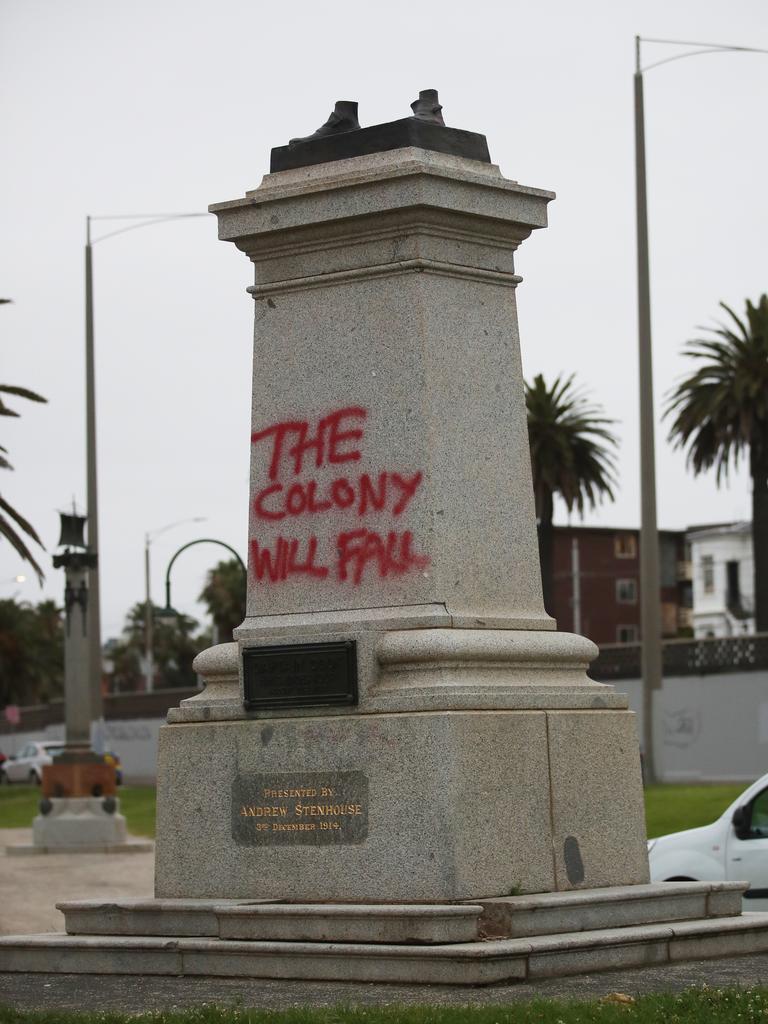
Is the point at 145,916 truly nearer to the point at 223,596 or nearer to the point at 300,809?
the point at 300,809

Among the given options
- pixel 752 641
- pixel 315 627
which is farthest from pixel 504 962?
pixel 752 641

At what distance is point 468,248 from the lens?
11.6m

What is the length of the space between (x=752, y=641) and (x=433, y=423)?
42.7 meters

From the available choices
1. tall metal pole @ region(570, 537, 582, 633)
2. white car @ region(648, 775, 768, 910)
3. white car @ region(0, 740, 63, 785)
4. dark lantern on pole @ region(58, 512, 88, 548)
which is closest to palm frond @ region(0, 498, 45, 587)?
dark lantern on pole @ region(58, 512, 88, 548)

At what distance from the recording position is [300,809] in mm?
11078

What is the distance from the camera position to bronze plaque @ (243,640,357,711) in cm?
1105

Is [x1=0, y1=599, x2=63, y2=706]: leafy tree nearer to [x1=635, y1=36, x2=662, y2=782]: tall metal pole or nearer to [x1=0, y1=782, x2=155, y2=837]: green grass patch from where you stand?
[x1=0, y1=782, x2=155, y2=837]: green grass patch

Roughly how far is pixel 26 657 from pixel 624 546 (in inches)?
1475

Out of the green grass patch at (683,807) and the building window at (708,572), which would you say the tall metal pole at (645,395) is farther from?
the building window at (708,572)

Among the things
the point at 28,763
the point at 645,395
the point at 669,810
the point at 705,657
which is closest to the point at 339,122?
the point at 669,810

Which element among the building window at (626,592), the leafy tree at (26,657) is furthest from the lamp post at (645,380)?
the building window at (626,592)

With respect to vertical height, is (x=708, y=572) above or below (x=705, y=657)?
above

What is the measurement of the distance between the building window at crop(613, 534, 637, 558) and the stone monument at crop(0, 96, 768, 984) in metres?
101

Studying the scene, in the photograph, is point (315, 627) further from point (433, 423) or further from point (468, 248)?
point (468, 248)
